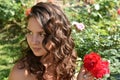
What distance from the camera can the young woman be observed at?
2602 mm

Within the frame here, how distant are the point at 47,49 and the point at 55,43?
3.9 inches

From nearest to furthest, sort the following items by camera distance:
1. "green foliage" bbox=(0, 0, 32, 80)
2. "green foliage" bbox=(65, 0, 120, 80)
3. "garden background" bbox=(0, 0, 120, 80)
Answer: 1. "green foliage" bbox=(65, 0, 120, 80)
2. "garden background" bbox=(0, 0, 120, 80)
3. "green foliage" bbox=(0, 0, 32, 80)

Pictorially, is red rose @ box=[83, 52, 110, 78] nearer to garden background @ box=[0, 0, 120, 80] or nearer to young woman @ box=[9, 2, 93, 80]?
young woman @ box=[9, 2, 93, 80]

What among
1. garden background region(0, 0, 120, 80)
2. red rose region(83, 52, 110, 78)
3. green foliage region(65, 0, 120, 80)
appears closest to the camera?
red rose region(83, 52, 110, 78)

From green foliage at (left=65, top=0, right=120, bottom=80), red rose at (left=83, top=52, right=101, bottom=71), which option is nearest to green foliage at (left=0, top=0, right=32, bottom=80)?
green foliage at (left=65, top=0, right=120, bottom=80)

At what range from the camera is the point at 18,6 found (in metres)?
6.14

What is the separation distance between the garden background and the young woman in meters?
1.38

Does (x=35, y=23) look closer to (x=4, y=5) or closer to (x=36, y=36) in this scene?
(x=36, y=36)

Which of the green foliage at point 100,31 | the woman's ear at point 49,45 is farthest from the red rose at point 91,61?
the green foliage at point 100,31

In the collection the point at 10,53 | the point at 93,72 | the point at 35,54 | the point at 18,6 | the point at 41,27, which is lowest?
the point at 10,53

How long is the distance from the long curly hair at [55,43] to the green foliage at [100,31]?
1171 mm

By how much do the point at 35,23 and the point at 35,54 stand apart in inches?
8.7

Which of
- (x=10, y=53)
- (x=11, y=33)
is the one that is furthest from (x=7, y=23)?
(x=10, y=53)

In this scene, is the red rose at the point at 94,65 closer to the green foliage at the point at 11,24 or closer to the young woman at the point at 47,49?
the young woman at the point at 47,49
